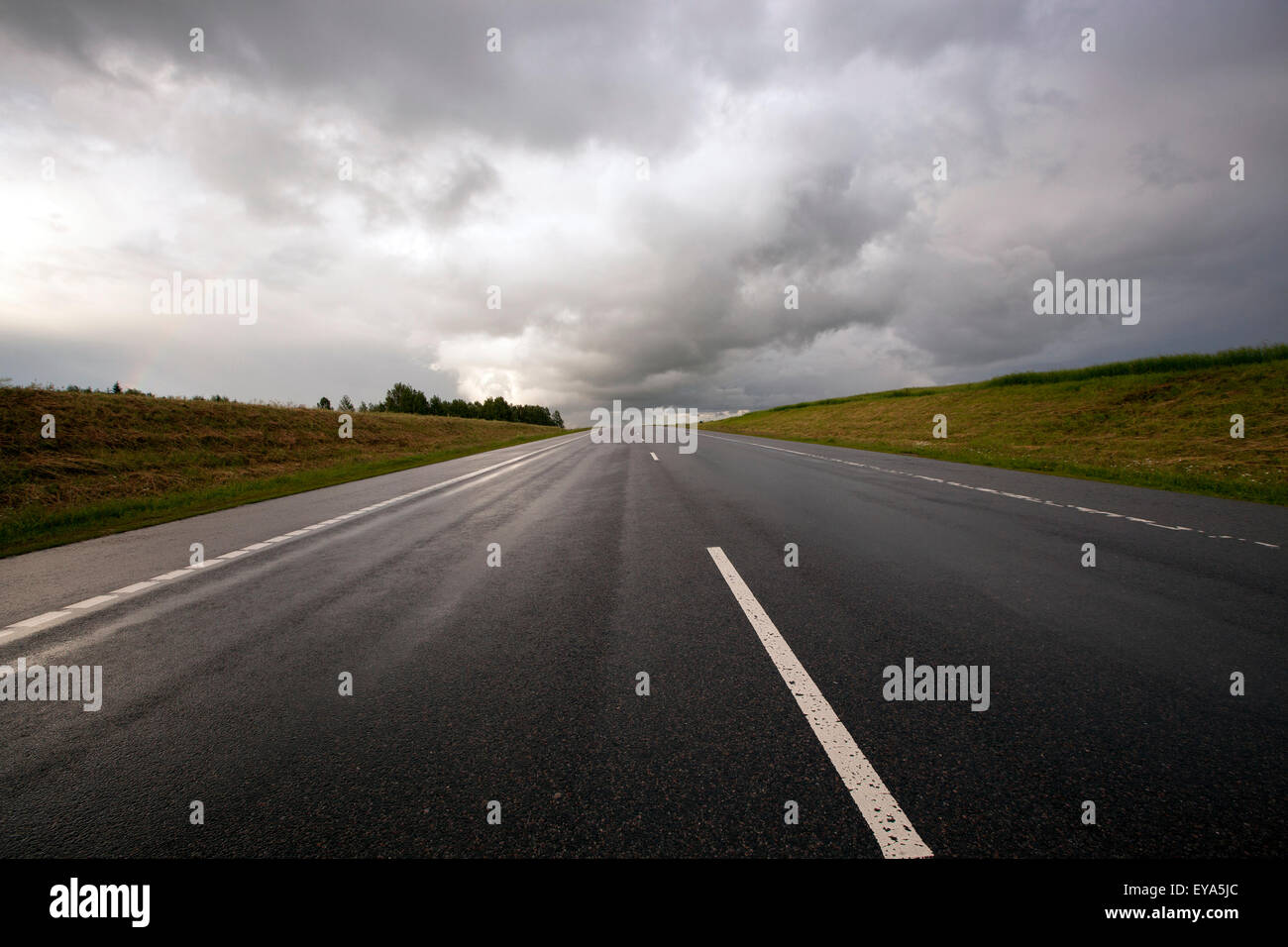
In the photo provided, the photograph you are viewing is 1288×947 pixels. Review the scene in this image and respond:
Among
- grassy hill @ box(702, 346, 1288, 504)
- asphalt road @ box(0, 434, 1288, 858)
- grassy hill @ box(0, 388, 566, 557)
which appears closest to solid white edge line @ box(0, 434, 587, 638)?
asphalt road @ box(0, 434, 1288, 858)

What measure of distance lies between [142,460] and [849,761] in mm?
22297

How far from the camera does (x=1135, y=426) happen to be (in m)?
23.6

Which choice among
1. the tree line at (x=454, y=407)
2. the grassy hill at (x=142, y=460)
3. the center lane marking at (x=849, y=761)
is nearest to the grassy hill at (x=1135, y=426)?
the center lane marking at (x=849, y=761)

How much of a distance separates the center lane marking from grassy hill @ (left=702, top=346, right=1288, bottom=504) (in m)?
12.9

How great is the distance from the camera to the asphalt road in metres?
2.02

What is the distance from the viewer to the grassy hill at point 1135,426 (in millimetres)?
14156

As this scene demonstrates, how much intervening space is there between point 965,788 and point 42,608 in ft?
24.1

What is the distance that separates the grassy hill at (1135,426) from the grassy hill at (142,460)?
72.3 ft

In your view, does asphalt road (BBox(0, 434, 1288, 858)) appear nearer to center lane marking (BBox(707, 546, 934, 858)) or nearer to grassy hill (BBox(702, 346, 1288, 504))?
center lane marking (BBox(707, 546, 934, 858))

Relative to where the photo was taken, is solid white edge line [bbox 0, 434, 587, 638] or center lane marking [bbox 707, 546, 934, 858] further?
solid white edge line [bbox 0, 434, 587, 638]

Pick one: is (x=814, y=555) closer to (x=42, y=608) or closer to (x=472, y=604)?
(x=472, y=604)

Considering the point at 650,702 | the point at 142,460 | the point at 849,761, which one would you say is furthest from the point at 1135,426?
the point at 142,460

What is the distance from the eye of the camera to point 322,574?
5.47 metres
